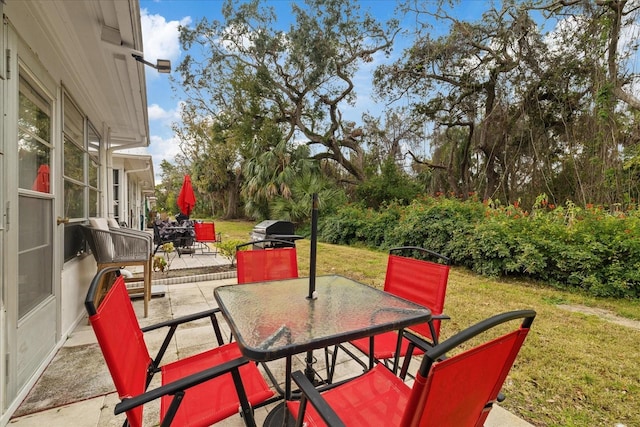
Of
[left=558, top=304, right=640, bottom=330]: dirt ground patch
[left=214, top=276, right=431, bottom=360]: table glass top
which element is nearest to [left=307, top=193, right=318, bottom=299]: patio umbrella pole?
[left=214, top=276, right=431, bottom=360]: table glass top

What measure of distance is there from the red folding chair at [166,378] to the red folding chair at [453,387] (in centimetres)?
26

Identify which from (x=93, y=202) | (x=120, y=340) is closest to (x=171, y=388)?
(x=120, y=340)

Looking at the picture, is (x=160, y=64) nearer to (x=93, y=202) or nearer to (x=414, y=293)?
(x=93, y=202)

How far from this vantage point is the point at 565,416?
75.0 inches

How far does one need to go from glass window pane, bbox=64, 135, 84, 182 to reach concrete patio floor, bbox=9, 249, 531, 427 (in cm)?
157

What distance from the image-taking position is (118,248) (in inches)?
130

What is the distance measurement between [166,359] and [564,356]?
342 cm

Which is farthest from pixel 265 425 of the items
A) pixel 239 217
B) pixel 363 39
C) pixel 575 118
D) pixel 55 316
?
pixel 239 217

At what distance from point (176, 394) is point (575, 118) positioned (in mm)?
11672

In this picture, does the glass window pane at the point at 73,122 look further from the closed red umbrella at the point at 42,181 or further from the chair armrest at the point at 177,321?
the chair armrest at the point at 177,321

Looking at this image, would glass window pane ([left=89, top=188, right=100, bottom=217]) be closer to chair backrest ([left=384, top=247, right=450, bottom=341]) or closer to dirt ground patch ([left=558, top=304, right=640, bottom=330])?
chair backrest ([left=384, top=247, right=450, bottom=341])

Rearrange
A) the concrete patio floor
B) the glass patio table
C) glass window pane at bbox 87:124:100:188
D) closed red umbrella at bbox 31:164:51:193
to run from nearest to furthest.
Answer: the glass patio table
the concrete patio floor
closed red umbrella at bbox 31:164:51:193
glass window pane at bbox 87:124:100:188

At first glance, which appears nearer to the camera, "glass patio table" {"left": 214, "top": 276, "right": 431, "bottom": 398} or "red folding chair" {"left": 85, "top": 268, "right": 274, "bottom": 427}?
"red folding chair" {"left": 85, "top": 268, "right": 274, "bottom": 427}

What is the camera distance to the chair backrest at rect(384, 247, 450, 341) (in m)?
2.00
